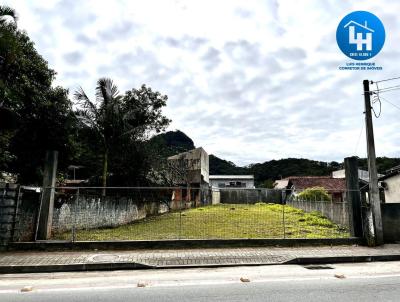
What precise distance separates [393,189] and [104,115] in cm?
2044

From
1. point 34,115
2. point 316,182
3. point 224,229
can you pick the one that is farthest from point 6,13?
point 316,182

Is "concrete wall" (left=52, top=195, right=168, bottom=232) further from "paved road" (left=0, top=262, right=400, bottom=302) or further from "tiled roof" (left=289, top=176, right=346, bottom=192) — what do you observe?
"tiled roof" (left=289, top=176, right=346, bottom=192)

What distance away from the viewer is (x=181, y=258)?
9.52 meters

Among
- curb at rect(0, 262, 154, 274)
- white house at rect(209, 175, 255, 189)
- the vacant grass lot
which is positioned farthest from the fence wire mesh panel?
white house at rect(209, 175, 255, 189)

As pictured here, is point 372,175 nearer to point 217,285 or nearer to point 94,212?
point 217,285

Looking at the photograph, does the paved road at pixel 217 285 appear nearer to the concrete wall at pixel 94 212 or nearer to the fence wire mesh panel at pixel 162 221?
the fence wire mesh panel at pixel 162 221

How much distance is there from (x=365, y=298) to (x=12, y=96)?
14235mm

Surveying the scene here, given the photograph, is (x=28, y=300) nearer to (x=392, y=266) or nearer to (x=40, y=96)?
(x=392, y=266)

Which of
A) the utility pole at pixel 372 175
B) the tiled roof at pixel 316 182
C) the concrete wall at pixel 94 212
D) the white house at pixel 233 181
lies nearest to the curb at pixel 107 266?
the concrete wall at pixel 94 212

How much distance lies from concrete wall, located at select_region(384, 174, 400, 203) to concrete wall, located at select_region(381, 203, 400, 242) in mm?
15241

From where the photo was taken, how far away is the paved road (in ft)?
19.7

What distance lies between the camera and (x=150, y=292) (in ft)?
20.9

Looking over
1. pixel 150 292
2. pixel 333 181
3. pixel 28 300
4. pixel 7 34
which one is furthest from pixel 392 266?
pixel 333 181

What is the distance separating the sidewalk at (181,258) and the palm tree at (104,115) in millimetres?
10913
